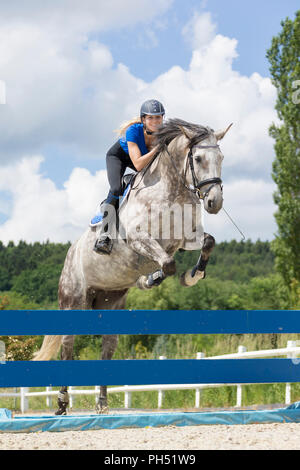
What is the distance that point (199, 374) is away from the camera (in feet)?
14.6

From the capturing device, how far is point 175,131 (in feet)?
17.6

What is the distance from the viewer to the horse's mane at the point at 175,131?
5156 millimetres

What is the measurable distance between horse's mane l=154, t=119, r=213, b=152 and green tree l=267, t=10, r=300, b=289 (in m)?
14.9

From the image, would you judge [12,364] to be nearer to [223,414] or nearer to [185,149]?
[223,414]

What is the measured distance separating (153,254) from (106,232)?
622 mm

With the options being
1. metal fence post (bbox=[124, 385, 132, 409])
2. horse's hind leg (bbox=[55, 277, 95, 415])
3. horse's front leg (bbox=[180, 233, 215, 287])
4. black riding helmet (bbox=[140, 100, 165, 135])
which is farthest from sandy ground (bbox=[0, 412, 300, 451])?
metal fence post (bbox=[124, 385, 132, 409])

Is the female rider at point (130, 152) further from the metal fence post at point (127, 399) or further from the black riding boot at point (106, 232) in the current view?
the metal fence post at point (127, 399)

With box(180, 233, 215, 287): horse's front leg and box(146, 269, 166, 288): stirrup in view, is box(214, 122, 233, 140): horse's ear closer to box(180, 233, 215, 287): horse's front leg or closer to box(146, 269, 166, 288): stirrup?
→ box(180, 233, 215, 287): horse's front leg

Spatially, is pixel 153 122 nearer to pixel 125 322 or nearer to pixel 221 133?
pixel 221 133

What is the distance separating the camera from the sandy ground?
358 cm

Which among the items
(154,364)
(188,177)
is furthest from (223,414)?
(188,177)
